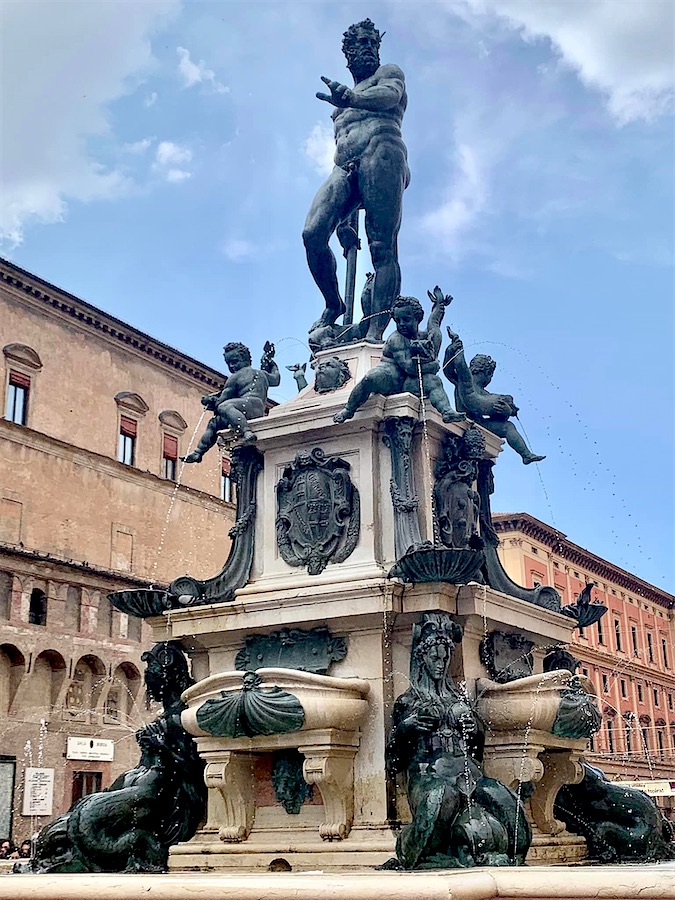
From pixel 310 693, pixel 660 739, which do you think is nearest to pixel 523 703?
pixel 310 693

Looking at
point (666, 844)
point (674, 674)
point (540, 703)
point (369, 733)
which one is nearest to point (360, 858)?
point (369, 733)

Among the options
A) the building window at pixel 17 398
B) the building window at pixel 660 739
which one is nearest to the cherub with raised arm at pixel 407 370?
the building window at pixel 17 398

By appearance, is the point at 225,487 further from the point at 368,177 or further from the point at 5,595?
the point at 368,177

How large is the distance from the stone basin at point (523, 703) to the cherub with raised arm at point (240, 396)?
311cm

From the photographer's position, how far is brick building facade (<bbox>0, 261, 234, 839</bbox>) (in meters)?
35.8

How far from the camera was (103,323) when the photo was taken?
141 feet

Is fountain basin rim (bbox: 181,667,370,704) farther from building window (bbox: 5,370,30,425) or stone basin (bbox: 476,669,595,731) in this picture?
building window (bbox: 5,370,30,425)

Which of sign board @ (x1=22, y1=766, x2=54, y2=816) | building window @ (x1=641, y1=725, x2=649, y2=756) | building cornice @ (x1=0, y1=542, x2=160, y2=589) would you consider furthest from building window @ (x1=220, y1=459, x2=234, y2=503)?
building window @ (x1=641, y1=725, x2=649, y2=756)

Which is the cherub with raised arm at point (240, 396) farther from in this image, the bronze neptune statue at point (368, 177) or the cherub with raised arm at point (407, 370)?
the bronze neptune statue at point (368, 177)

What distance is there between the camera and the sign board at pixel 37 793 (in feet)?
113

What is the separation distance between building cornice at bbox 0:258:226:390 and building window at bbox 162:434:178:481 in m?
2.95

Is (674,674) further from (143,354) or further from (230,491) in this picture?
(143,354)

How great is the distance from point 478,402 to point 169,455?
3572cm

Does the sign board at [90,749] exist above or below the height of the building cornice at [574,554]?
below
